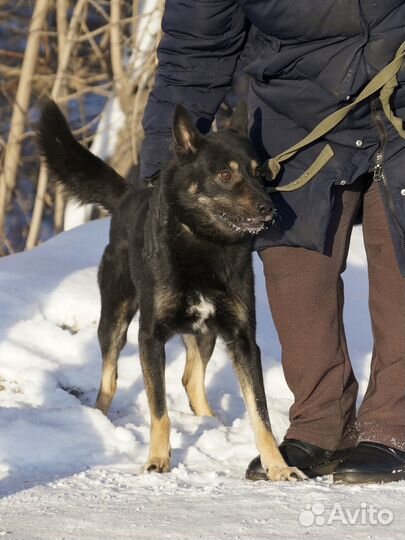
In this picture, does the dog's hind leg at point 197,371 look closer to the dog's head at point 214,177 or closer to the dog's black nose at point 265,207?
the dog's head at point 214,177

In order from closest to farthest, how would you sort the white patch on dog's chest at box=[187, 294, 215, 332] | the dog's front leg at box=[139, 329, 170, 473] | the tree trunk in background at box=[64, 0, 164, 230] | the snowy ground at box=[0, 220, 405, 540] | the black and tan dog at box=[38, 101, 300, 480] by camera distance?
the snowy ground at box=[0, 220, 405, 540]
the dog's front leg at box=[139, 329, 170, 473]
the black and tan dog at box=[38, 101, 300, 480]
the white patch on dog's chest at box=[187, 294, 215, 332]
the tree trunk in background at box=[64, 0, 164, 230]

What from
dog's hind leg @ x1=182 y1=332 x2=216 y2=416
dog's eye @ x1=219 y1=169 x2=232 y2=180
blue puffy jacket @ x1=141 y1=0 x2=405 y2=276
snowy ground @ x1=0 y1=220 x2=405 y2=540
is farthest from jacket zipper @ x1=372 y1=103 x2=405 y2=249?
dog's hind leg @ x1=182 y1=332 x2=216 y2=416

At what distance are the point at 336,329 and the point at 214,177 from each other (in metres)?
0.77

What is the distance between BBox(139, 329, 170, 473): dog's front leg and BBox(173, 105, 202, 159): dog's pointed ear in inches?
29.1

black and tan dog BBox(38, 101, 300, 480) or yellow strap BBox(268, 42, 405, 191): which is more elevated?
yellow strap BBox(268, 42, 405, 191)

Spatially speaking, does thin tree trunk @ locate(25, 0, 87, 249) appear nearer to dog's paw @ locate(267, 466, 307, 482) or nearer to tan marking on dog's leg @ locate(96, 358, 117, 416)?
tan marking on dog's leg @ locate(96, 358, 117, 416)

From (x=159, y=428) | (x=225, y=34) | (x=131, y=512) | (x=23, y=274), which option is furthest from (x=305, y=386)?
(x=23, y=274)

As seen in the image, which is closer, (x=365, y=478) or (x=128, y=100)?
(x=365, y=478)

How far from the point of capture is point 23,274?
5945mm

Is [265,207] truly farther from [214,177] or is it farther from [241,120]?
[241,120]

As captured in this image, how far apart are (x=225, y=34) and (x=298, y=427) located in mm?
1546

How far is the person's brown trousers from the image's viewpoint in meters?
3.85

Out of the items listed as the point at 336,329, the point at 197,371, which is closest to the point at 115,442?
the point at 197,371

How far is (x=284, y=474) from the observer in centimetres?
369
